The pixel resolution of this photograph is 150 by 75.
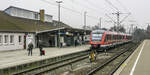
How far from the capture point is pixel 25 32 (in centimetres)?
3097

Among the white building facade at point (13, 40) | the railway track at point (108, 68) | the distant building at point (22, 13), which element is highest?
the distant building at point (22, 13)

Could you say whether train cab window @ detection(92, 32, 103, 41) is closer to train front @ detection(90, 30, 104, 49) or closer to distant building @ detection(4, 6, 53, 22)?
train front @ detection(90, 30, 104, 49)

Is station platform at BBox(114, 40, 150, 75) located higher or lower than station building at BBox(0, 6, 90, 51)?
lower

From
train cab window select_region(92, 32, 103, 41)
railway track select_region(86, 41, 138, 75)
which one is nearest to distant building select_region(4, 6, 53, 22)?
train cab window select_region(92, 32, 103, 41)

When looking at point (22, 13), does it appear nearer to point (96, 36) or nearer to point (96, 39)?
point (96, 36)

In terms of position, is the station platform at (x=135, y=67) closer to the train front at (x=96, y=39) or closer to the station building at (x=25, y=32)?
the train front at (x=96, y=39)

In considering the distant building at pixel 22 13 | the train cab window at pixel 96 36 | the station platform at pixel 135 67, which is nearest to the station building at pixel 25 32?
the distant building at pixel 22 13

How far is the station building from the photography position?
1091 inches

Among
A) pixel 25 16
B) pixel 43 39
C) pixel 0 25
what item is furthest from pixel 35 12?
pixel 0 25

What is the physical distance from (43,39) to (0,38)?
438 inches

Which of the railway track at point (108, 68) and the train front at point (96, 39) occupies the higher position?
the train front at point (96, 39)

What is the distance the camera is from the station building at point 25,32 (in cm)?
2770

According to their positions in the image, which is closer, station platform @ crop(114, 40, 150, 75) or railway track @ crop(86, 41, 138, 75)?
station platform @ crop(114, 40, 150, 75)

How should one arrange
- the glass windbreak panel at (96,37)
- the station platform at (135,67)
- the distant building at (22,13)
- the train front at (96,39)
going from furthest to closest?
the distant building at (22,13), the glass windbreak panel at (96,37), the train front at (96,39), the station platform at (135,67)
